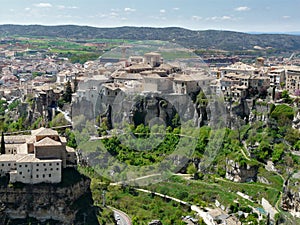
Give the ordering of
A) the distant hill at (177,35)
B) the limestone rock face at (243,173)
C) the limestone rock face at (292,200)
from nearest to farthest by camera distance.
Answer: the limestone rock face at (292,200) → the limestone rock face at (243,173) → the distant hill at (177,35)

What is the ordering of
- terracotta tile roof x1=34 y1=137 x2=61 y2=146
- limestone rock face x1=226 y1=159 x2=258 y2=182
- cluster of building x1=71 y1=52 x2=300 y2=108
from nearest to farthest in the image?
terracotta tile roof x1=34 y1=137 x2=61 y2=146 < limestone rock face x1=226 y1=159 x2=258 y2=182 < cluster of building x1=71 y1=52 x2=300 y2=108

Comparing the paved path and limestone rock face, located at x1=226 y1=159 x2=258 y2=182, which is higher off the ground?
limestone rock face, located at x1=226 y1=159 x2=258 y2=182

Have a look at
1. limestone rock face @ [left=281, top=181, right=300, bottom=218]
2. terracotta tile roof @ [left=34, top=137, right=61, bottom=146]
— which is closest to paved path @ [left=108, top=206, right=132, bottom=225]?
terracotta tile roof @ [left=34, top=137, right=61, bottom=146]

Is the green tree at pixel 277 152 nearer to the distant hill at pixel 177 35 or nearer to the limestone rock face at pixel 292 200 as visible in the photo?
the limestone rock face at pixel 292 200

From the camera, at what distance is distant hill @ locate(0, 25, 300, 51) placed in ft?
139

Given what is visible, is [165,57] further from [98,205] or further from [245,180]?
Answer: [98,205]

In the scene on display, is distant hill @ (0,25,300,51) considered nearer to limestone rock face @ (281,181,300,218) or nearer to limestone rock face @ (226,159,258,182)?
limestone rock face @ (226,159,258,182)

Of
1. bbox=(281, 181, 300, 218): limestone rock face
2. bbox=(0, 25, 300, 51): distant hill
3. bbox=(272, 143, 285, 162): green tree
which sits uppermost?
bbox=(0, 25, 300, 51): distant hill

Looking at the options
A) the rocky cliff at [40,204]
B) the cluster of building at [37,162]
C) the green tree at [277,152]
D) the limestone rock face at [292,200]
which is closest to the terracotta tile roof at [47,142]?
the cluster of building at [37,162]

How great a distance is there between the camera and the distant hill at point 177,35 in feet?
139

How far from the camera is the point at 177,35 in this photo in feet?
134

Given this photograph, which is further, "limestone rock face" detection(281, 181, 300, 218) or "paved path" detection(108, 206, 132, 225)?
"limestone rock face" detection(281, 181, 300, 218)

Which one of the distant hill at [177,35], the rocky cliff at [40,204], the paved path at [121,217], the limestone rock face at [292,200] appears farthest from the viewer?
the distant hill at [177,35]

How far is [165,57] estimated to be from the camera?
17.9 metres
